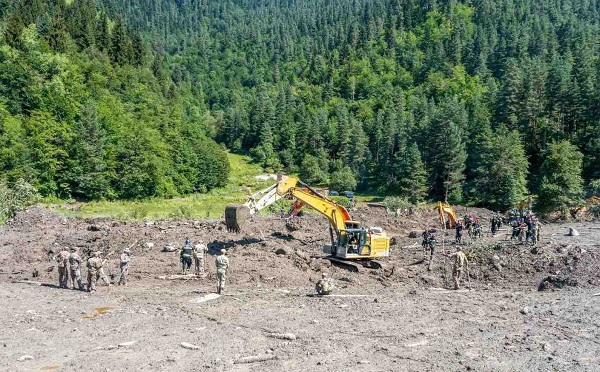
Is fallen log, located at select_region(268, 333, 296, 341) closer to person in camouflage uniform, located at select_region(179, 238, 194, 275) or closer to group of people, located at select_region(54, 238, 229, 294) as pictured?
group of people, located at select_region(54, 238, 229, 294)

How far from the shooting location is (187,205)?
6141cm

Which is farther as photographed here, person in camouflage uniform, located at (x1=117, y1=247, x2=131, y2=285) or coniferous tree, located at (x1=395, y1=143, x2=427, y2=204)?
coniferous tree, located at (x1=395, y1=143, x2=427, y2=204)

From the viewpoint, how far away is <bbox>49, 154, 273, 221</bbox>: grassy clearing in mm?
47344

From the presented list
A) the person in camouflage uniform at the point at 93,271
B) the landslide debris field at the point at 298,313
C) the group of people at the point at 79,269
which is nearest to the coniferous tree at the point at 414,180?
the landslide debris field at the point at 298,313

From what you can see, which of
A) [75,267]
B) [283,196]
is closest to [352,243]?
[283,196]

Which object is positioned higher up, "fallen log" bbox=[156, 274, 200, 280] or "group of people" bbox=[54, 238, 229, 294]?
"group of people" bbox=[54, 238, 229, 294]

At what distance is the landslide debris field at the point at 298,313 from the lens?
12.0 meters

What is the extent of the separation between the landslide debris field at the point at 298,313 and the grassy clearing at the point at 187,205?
59.0 ft

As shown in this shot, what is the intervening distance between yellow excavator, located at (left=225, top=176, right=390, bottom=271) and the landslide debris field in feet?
2.85

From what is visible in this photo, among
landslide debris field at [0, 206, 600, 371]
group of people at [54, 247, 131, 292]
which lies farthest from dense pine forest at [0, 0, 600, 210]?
group of people at [54, 247, 131, 292]

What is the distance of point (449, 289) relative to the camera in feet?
67.8

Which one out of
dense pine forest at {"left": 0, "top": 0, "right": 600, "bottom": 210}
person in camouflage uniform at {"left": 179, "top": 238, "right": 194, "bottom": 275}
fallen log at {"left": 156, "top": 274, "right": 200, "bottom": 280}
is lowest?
fallen log at {"left": 156, "top": 274, "right": 200, "bottom": 280}

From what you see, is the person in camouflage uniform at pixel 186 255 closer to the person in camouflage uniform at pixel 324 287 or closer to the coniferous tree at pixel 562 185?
the person in camouflage uniform at pixel 324 287

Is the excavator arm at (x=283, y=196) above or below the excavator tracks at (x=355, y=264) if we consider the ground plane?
above
